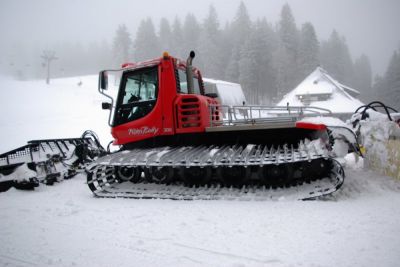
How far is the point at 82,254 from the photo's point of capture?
344 centimetres

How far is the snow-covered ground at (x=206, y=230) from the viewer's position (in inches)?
126

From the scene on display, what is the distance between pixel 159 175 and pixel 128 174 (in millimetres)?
831

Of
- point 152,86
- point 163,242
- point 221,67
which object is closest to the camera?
point 163,242

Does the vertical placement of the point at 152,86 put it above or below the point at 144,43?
below

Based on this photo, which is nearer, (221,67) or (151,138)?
(151,138)

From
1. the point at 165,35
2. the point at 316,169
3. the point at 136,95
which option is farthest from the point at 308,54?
the point at 316,169

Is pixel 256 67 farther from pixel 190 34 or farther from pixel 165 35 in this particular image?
pixel 165 35

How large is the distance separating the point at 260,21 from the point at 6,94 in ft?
164

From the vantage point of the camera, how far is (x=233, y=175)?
6035mm

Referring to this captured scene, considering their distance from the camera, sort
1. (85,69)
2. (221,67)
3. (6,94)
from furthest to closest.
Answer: (85,69) → (221,67) → (6,94)

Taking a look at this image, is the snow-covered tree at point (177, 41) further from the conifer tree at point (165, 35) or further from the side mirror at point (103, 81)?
the side mirror at point (103, 81)

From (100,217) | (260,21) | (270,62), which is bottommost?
(100,217)

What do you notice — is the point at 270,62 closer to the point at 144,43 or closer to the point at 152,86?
the point at 144,43

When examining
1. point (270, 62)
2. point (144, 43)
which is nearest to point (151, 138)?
point (270, 62)
